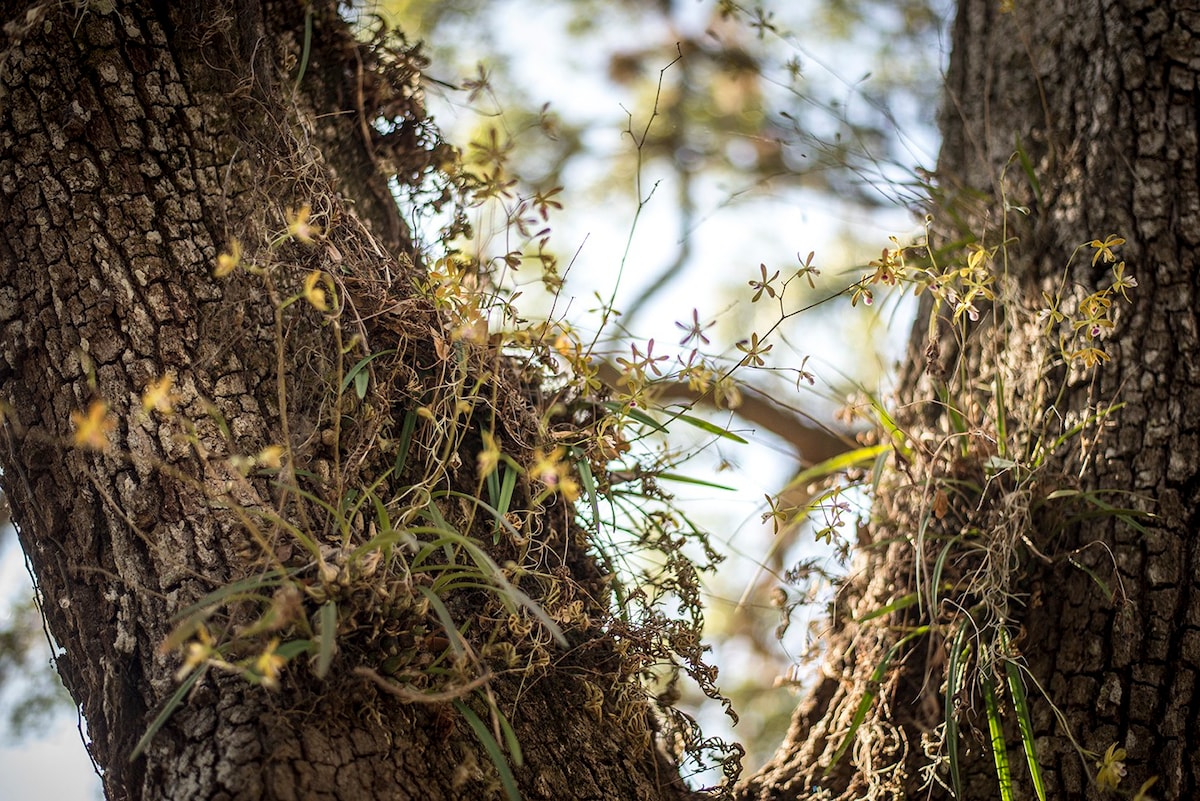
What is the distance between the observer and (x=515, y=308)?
1462 millimetres

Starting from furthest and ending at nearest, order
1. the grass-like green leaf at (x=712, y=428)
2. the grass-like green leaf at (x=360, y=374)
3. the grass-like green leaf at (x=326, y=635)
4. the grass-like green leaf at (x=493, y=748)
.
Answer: the grass-like green leaf at (x=712, y=428) → the grass-like green leaf at (x=360, y=374) → the grass-like green leaf at (x=493, y=748) → the grass-like green leaf at (x=326, y=635)

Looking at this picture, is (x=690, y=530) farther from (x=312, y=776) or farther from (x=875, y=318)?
(x=312, y=776)

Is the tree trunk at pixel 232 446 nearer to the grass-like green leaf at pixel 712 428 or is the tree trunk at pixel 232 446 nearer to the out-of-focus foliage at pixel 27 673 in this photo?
the grass-like green leaf at pixel 712 428

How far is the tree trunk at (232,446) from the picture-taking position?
1110 mm

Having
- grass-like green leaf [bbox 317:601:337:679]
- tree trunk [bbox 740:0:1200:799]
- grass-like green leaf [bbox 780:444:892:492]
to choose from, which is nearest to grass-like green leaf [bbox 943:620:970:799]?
tree trunk [bbox 740:0:1200:799]

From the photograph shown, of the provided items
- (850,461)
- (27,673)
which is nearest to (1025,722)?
(850,461)

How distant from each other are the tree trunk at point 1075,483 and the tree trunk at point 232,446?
1.51ft

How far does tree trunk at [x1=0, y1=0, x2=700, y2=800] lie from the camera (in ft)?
3.64

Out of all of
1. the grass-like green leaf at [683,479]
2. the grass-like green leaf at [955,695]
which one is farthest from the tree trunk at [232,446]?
the grass-like green leaf at [955,695]

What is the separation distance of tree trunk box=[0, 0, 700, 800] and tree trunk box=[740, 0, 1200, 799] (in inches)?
18.1

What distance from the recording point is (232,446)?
4.05 feet

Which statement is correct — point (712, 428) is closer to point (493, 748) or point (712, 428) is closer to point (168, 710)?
point (493, 748)

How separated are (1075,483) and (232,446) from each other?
52.7 inches

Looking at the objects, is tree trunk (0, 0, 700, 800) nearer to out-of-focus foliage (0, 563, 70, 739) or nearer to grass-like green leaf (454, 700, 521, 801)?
grass-like green leaf (454, 700, 521, 801)
